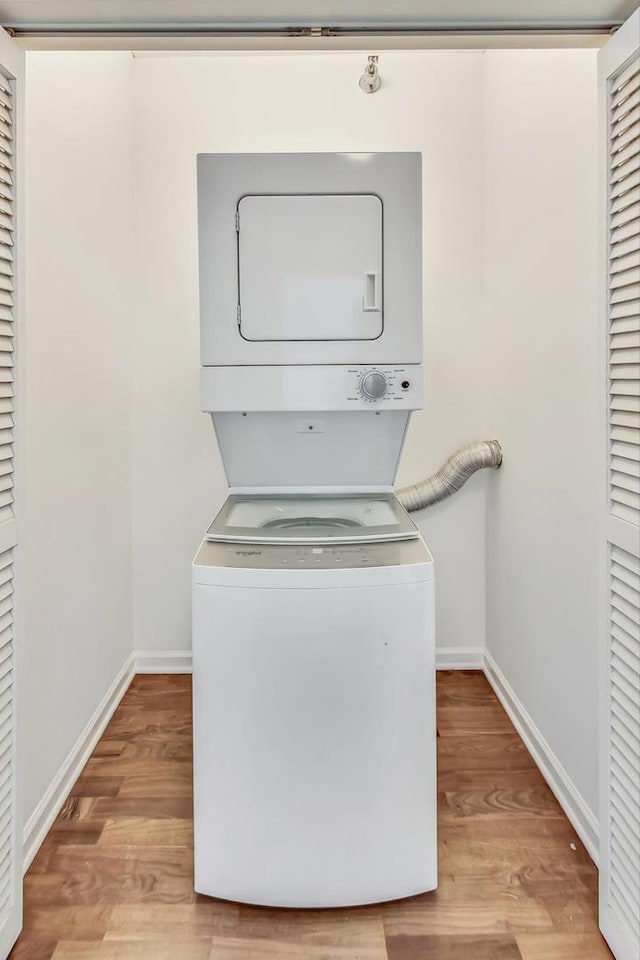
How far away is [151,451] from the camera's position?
2.73 meters

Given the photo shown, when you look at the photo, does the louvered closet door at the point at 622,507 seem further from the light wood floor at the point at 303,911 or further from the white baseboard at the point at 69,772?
the white baseboard at the point at 69,772

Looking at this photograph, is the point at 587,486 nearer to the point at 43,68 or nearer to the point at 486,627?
the point at 486,627

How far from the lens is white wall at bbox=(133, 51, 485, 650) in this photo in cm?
259

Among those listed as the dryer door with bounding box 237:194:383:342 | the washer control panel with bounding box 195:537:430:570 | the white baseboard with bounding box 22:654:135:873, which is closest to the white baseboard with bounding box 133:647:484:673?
the white baseboard with bounding box 22:654:135:873

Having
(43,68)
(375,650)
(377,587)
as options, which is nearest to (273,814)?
(375,650)

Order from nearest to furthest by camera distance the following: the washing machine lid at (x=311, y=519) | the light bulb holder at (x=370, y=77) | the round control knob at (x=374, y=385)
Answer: the washing machine lid at (x=311, y=519), the round control knob at (x=374, y=385), the light bulb holder at (x=370, y=77)

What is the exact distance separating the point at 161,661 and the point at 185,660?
0.35 ft

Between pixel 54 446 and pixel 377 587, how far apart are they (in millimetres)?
1081

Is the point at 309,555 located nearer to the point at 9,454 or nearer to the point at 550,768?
the point at 9,454

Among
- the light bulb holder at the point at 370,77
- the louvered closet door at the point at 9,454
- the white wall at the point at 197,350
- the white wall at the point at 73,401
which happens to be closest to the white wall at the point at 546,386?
the white wall at the point at 197,350

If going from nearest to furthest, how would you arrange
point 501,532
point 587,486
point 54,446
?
point 587,486
point 54,446
point 501,532

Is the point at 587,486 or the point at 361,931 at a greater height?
the point at 587,486

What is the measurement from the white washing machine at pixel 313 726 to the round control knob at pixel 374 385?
540 millimetres

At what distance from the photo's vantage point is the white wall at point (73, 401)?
1753mm
